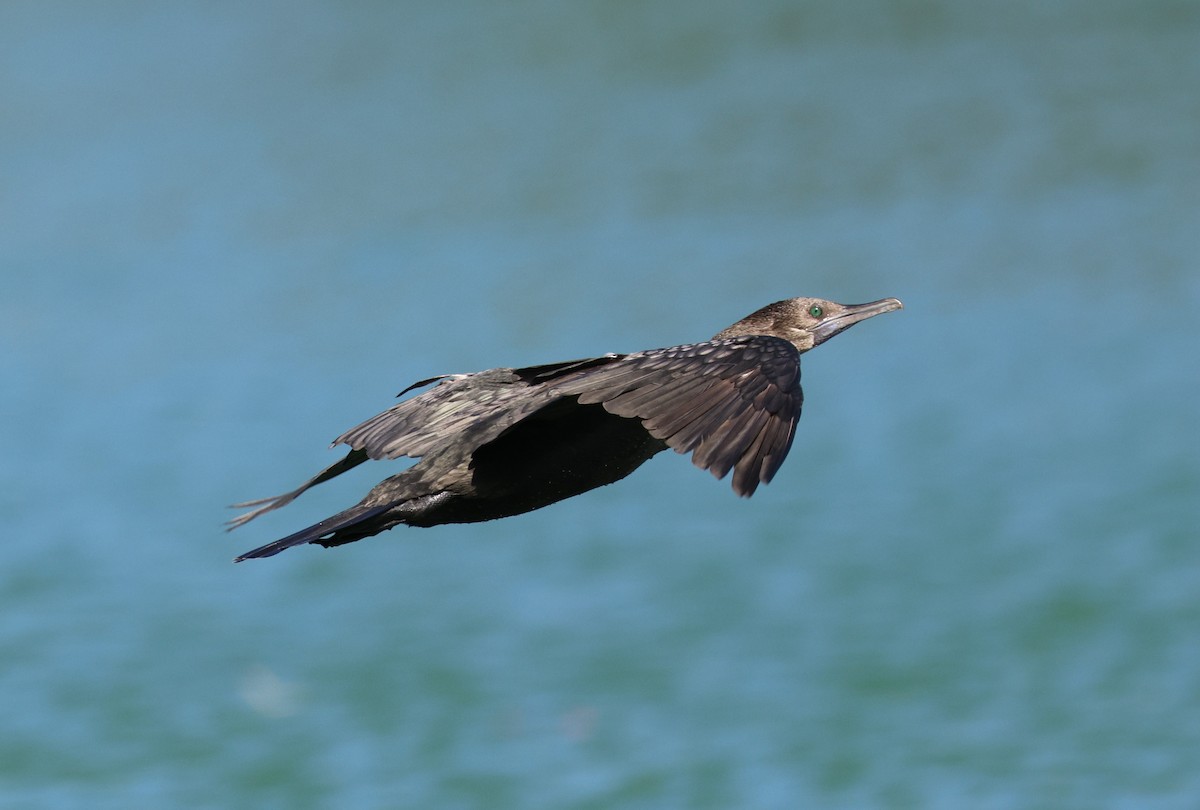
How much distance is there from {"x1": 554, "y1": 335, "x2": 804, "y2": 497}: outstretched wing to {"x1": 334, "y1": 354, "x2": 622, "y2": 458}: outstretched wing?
163 mm

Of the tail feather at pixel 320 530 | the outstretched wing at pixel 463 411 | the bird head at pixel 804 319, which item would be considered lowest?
the tail feather at pixel 320 530

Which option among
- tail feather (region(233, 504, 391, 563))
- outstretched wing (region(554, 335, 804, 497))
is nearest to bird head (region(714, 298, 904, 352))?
outstretched wing (region(554, 335, 804, 497))

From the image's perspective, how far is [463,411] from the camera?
6691 mm

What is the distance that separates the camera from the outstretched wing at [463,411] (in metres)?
6.25

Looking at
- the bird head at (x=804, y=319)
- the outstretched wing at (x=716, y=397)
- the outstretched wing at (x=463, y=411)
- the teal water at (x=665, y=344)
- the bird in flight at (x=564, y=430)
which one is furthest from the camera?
the teal water at (x=665, y=344)

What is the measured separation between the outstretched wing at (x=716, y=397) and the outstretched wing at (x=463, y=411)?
0.16 metres

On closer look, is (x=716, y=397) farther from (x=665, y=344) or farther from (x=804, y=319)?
(x=665, y=344)

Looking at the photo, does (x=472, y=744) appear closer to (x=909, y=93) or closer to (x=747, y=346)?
(x=747, y=346)

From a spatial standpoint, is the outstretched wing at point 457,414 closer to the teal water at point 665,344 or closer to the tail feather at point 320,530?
the tail feather at point 320,530

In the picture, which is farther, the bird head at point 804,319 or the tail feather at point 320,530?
the bird head at point 804,319

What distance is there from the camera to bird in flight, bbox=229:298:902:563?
18.6ft

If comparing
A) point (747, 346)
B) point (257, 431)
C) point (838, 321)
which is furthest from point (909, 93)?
point (747, 346)

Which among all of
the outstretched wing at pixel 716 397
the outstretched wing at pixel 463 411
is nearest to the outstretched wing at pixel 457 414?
the outstretched wing at pixel 463 411

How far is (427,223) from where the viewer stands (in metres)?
19.8
